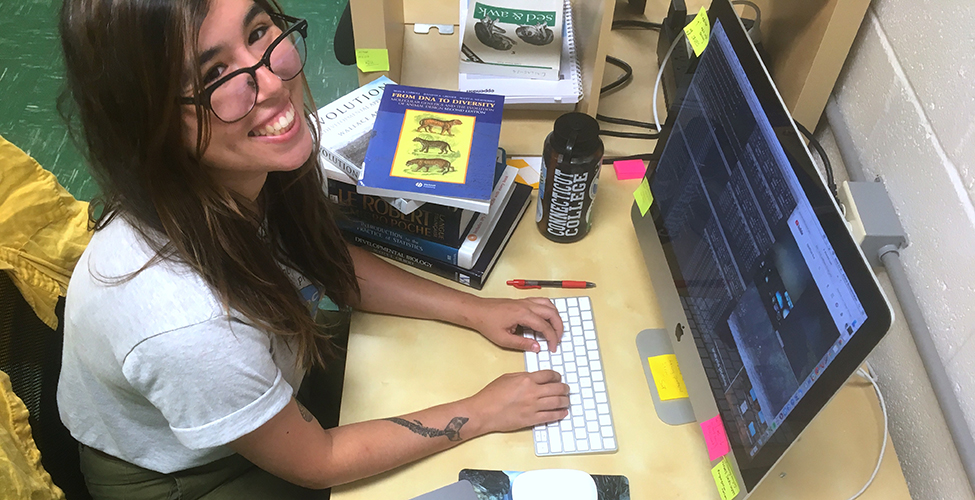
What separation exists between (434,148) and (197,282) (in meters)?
0.41

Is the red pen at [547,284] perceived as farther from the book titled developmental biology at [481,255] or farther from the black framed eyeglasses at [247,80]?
the black framed eyeglasses at [247,80]

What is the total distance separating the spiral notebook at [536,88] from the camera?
1248 mm

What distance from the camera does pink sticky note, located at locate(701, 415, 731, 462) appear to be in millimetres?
758

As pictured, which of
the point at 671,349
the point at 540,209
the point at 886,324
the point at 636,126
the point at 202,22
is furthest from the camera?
the point at 636,126

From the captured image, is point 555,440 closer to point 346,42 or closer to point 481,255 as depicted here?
point 481,255

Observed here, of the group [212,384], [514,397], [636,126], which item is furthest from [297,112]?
[636,126]

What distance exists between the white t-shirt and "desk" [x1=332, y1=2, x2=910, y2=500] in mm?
173

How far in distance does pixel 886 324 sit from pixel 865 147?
57 centimetres

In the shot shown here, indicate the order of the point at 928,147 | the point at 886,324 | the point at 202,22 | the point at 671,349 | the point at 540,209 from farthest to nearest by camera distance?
the point at 540,209 < the point at 671,349 < the point at 928,147 < the point at 202,22 < the point at 886,324

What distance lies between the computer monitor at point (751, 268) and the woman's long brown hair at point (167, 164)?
1.65 ft

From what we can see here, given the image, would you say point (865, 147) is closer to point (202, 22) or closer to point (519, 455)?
point (519, 455)

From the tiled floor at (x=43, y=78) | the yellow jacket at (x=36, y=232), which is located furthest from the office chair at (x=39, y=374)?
the tiled floor at (x=43, y=78)

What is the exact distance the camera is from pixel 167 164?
0.71 metres

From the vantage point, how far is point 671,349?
940 mm
